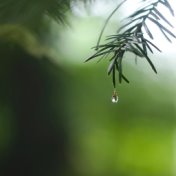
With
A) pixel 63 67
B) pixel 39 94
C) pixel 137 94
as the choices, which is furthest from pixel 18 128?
pixel 137 94

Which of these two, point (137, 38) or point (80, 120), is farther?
point (80, 120)

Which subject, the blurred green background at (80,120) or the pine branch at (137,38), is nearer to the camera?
the pine branch at (137,38)

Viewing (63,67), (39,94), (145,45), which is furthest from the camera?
(39,94)

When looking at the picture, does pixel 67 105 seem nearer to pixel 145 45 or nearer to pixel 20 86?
pixel 20 86
